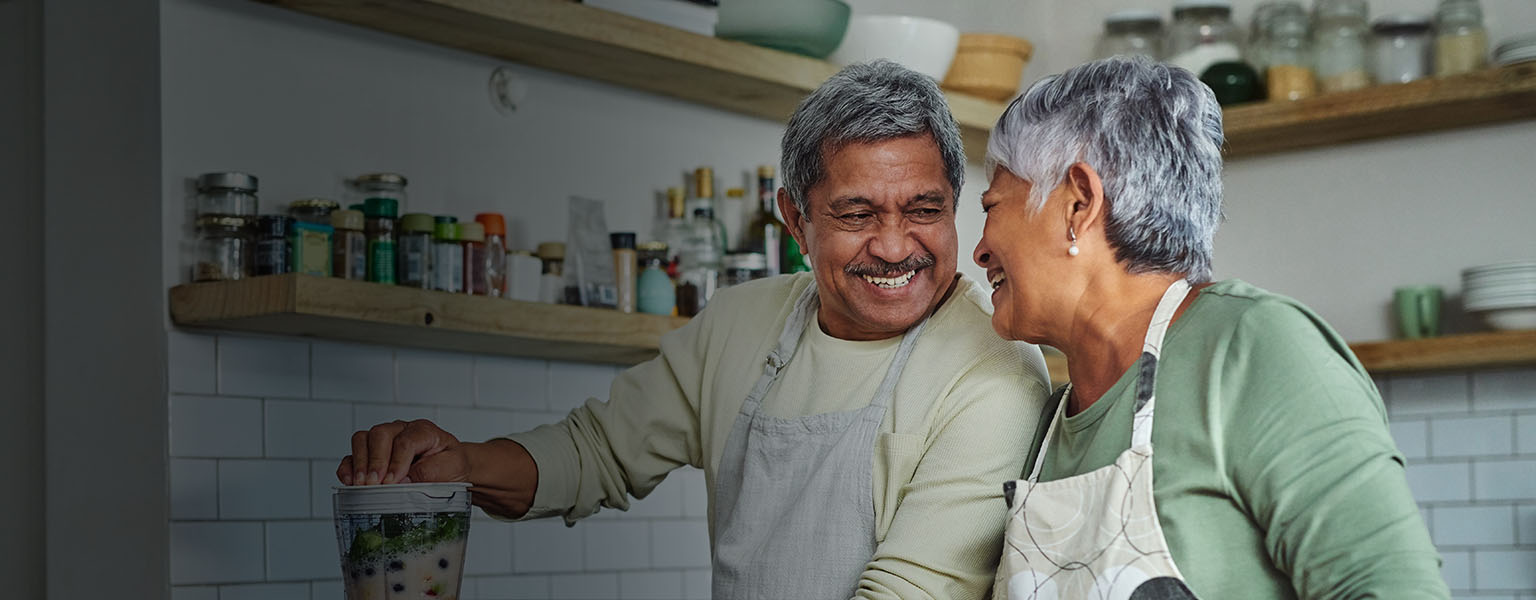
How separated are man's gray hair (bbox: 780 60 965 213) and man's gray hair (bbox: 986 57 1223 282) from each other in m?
0.29

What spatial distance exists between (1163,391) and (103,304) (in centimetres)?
173

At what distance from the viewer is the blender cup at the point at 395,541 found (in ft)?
5.10

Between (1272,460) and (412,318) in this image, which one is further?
(412,318)

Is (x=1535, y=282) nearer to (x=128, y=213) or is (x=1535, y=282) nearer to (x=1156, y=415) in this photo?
(x=1156, y=415)

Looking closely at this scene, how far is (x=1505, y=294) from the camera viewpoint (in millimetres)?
3166

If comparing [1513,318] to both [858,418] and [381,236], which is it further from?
[381,236]

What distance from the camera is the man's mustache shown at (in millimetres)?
1906

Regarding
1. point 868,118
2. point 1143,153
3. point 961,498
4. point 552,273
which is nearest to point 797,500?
point 961,498

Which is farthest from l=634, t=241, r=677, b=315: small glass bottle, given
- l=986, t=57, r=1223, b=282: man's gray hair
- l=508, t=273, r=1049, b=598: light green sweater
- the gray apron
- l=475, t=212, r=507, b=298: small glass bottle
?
l=986, t=57, r=1223, b=282: man's gray hair

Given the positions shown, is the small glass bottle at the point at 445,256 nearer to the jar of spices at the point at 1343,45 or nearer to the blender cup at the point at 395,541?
the blender cup at the point at 395,541

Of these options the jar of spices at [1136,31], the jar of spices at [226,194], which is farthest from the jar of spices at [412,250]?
the jar of spices at [1136,31]

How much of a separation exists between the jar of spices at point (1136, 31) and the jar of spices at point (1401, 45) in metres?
0.53

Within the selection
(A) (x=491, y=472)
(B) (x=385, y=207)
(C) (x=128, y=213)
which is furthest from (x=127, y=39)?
(A) (x=491, y=472)

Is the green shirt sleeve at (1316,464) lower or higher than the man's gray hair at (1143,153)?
lower
